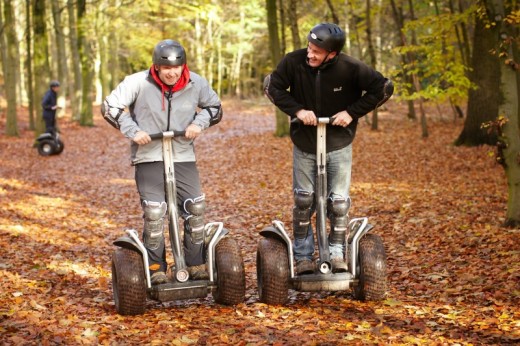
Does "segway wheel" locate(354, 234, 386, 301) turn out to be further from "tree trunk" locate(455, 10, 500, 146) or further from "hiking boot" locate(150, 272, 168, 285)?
"tree trunk" locate(455, 10, 500, 146)

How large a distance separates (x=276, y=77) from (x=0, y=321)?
2.87m

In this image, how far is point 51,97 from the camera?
19391mm

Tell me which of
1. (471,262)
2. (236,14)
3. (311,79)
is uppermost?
A: (236,14)

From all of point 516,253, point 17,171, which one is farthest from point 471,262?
point 17,171

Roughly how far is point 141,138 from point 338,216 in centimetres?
175

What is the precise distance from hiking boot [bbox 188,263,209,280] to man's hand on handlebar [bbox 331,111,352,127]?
1621 millimetres

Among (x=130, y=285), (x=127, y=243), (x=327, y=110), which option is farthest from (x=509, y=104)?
(x=130, y=285)

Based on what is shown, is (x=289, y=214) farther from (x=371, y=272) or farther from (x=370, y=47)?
A: (x=370, y=47)

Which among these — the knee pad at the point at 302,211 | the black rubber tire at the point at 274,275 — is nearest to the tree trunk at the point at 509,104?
the knee pad at the point at 302,211

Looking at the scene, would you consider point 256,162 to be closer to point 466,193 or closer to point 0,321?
point 466,193

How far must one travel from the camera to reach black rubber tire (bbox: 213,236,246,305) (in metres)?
5.37

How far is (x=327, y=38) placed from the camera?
5195mm

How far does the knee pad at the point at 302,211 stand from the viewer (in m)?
5.56

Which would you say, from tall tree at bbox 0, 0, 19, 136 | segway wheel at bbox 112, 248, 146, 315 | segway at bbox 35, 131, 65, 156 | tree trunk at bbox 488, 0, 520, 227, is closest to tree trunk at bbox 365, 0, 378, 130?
segway at bbox 35, 131, 65, 156
